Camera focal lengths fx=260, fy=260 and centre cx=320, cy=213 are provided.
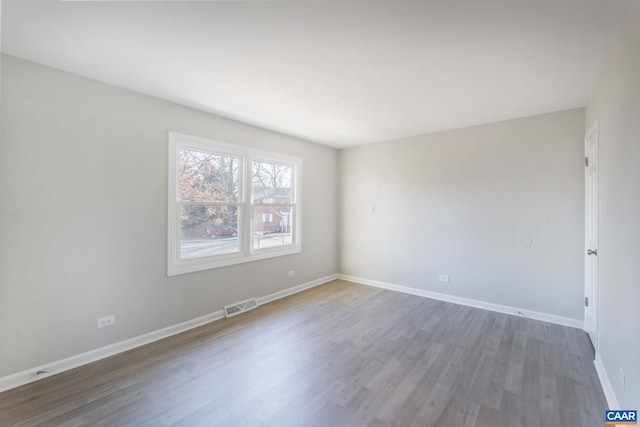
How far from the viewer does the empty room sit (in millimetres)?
1791

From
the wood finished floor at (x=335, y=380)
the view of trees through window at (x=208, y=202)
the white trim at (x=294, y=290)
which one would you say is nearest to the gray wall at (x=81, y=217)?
the view of trees through window at (x=208, y=202)

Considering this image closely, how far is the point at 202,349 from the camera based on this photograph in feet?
8.96

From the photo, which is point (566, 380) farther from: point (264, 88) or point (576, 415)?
point (264, 88)

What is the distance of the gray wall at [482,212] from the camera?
3299 millimetres

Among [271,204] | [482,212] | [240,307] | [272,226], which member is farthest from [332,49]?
[240,307]

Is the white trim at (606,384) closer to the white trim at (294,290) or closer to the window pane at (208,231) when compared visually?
the white trim at (294,290)

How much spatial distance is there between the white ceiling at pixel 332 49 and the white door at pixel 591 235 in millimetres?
620

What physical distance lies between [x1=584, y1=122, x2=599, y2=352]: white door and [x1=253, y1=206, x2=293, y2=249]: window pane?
153 inches

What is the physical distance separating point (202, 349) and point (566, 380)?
3376mm

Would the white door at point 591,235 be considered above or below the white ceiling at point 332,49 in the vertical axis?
below

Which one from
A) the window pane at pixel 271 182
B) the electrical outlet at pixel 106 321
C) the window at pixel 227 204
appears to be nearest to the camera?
the electrical outlet at pixel 106 321

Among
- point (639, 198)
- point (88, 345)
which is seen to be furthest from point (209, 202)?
point (639, 198)

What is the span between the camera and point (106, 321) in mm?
2592

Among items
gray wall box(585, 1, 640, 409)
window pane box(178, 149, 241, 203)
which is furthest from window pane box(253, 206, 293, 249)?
gray wall box(585, 1, 640, 409)
